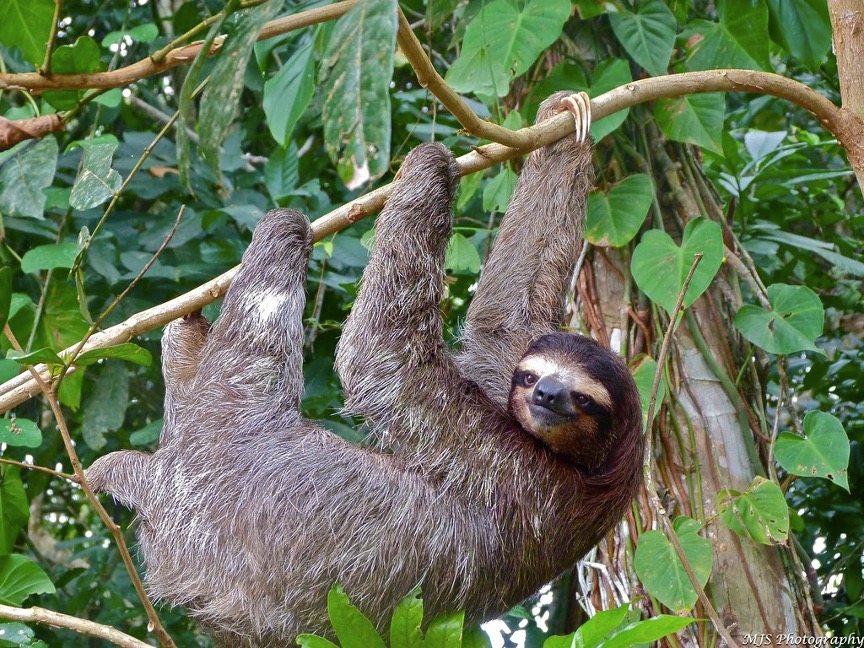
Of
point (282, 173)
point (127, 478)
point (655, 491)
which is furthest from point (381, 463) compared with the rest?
point (282, 173)

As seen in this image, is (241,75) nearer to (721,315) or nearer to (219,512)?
(219,512)

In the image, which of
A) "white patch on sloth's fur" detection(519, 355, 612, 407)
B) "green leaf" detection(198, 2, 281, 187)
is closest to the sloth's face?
"white patch on sloth's fur" detection(519, 355, 612, 407)

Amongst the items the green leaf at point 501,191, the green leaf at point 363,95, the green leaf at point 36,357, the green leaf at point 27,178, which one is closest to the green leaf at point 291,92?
the green leaf at point 36,357

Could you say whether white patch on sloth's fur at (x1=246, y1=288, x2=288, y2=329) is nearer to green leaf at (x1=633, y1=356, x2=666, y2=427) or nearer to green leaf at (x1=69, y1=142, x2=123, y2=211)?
green leaf at (x1=69, y1=142, x2=123, y2=211)

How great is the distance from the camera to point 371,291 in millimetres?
5352

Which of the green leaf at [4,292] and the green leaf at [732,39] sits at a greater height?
the green leaf at [732,39]

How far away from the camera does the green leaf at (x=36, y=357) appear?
3.67 m

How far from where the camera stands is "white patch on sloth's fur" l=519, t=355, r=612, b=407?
17.5ft

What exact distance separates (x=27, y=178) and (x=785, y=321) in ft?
18.1

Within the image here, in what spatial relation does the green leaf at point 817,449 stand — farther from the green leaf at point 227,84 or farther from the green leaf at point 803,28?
the green leaf at point 227,84

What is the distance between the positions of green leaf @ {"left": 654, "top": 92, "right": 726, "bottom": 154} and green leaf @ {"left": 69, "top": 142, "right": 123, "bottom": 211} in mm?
3916

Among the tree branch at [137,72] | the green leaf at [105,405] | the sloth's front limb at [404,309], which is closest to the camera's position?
the tree branch at [137,72]

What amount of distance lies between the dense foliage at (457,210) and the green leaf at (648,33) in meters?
0.02

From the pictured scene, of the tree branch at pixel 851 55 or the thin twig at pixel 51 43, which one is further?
the tree branch at pixel 851 55
